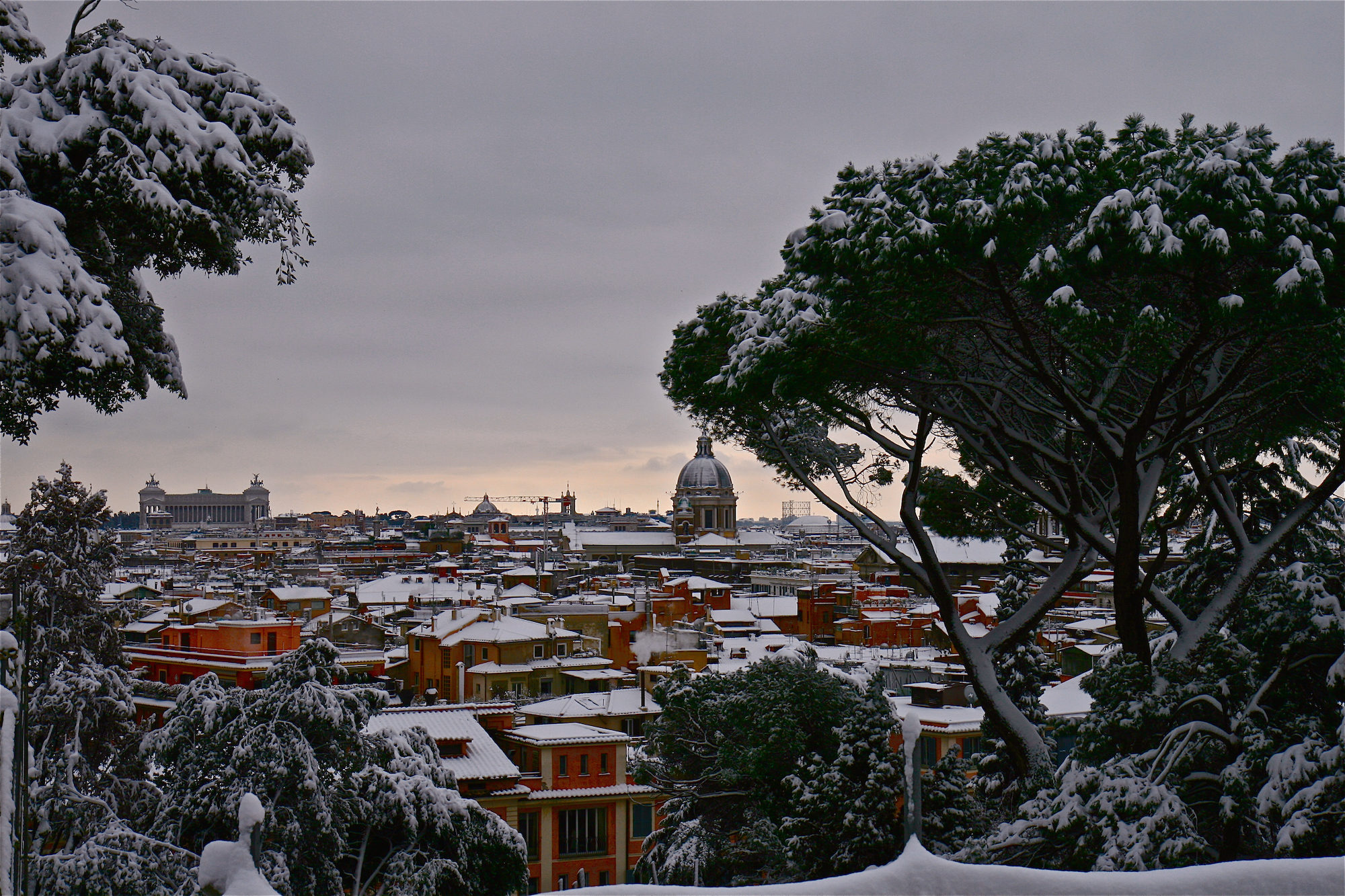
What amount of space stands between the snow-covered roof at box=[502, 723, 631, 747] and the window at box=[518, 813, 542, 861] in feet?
5.35

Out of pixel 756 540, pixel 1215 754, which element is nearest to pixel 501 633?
pixel 1215 754

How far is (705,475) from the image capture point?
447 ft

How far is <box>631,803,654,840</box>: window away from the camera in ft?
90.2

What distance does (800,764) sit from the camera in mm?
13859

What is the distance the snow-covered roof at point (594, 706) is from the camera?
2983 cm

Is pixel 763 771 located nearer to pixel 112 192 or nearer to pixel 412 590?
pixel 112 192

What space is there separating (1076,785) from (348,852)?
10.3 meters

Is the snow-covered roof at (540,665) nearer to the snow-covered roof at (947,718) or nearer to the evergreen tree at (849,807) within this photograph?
the snow-covered roof at (947,718)

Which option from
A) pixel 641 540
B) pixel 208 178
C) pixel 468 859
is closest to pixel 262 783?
pixel 468 859

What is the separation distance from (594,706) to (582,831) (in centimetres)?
414

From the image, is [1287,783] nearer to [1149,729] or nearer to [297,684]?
[1149,729]

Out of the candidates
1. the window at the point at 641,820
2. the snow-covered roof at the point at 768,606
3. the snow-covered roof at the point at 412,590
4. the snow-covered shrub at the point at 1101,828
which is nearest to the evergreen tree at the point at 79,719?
the snow-covered shrub at the point at 1101,828

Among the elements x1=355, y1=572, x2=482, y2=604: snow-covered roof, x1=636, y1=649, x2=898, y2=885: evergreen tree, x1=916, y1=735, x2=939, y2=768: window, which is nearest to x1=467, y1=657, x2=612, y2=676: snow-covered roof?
x1=916, y1=735, x2=939, y2=768: window

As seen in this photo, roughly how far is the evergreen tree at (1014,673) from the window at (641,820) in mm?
12131
